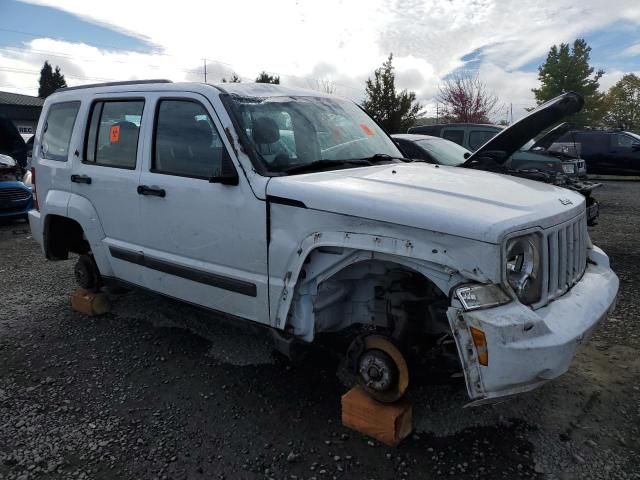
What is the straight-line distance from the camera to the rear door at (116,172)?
140 inches

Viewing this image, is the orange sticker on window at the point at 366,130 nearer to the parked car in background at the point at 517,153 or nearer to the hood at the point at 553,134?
the hood at the point at 553,134

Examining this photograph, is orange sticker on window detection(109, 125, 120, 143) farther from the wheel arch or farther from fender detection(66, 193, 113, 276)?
the wheel arch

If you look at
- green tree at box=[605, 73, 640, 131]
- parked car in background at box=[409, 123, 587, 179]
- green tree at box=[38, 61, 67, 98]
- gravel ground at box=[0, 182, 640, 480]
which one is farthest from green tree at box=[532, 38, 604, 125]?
green tree at box=[38, 61, 67, 98]

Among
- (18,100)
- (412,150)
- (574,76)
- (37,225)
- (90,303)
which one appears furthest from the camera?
(18,100)

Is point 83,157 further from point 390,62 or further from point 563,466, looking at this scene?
point 390,62

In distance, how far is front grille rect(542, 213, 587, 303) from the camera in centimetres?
236

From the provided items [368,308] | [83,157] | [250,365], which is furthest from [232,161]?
[83,157]

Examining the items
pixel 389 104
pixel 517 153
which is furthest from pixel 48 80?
pixel 517 153

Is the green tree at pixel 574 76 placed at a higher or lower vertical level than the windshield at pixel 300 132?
higher

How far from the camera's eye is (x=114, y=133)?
12.3ft

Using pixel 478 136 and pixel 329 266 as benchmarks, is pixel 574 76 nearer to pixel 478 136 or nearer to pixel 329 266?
pixel 478 136

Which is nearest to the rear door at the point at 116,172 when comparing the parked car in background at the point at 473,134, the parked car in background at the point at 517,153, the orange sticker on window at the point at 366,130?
the orange sticker on window at the point at 366,130

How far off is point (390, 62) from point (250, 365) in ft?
61.3

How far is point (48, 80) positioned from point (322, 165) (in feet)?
212
